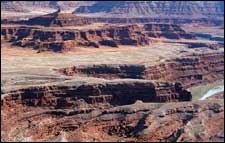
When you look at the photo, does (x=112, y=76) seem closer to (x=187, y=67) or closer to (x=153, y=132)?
(x=187, y=67)

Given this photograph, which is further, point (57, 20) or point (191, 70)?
point (57, 20)

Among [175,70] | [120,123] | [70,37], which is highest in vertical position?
[120,123]

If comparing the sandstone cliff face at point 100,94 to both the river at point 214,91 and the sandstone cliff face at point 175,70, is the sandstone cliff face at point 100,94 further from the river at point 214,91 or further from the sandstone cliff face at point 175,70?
the river at point 214,91

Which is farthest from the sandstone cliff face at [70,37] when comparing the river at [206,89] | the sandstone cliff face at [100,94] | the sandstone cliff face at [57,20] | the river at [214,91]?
the sandstone cliff face at [100,94]

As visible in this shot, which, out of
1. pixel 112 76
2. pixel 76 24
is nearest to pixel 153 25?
pixel 76 24

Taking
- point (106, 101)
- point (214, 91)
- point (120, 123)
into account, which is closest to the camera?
point (120, 123)

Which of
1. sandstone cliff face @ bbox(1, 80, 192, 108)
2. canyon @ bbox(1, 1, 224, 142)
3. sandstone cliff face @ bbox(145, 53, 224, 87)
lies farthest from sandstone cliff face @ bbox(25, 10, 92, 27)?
sandstone cliff face @ bbox(1, 80, 192, 108)

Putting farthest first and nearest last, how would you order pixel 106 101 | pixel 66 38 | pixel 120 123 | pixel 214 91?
pixel 66 38, pixel 214 91, pixel 106 101, pixel 120 123

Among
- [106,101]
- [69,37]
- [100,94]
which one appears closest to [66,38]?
[69,37]

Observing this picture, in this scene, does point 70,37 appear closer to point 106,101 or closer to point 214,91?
point 214,91
